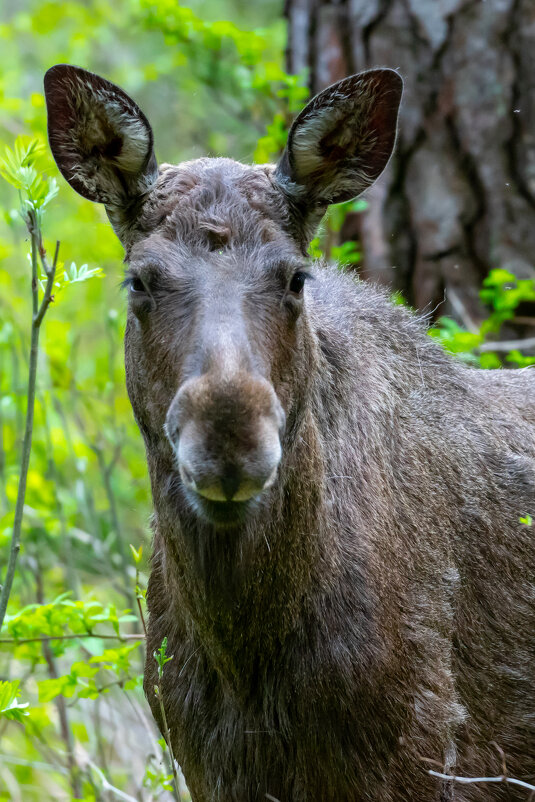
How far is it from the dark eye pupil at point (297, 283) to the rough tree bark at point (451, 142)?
4266 mm

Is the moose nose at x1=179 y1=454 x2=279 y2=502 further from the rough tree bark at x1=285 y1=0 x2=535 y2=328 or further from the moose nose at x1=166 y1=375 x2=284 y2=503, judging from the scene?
the rough tree bark at x1=285 y1=0 x2=535 y2=328

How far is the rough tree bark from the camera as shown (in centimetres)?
863

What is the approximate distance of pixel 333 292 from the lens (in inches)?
245

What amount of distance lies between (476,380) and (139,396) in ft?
8.83

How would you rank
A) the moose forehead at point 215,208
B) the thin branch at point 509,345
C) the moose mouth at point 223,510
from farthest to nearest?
the thin branch at point 509,345 < the moose forehead at point 215,208 < the moose mouth at point 223,510

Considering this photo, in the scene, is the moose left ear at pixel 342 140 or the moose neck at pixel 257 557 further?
the moose left ear at pixel 342 140

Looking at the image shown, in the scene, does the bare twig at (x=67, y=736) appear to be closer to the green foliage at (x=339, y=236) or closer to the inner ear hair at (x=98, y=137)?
the inner ear hair at (x=98, y=137)

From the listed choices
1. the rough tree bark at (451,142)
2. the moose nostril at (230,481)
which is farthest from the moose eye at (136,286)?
the rough tree bark at (451,142)

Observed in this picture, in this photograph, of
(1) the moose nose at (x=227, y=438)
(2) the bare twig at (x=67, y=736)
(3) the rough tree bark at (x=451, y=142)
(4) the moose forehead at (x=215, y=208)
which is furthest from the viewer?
(3) the rough tree bark at (x=451, y=142)

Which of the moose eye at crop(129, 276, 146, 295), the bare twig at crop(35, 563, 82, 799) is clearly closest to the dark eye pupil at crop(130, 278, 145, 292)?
the moose eye at crop(129, 276, 146, 295)

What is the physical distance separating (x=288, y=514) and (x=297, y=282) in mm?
1165

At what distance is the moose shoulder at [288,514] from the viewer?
4.64m

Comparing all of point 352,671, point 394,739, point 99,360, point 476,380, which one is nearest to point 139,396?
point 352,671

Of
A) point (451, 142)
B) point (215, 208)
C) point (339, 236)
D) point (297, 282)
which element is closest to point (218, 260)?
point (215, 208)
